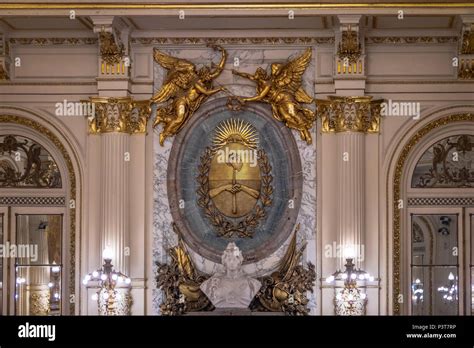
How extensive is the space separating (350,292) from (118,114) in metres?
4.63

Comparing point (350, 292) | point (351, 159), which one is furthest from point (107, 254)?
point (351, 159)

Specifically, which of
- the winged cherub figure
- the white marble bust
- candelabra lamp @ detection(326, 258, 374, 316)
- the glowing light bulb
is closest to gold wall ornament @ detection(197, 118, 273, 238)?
the winged cherub figure

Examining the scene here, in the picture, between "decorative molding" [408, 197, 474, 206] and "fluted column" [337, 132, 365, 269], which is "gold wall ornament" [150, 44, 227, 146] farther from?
"decorative molding" [408, 197, 474, 206]

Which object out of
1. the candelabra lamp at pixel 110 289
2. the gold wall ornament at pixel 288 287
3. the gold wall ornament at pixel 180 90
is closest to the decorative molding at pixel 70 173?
the candelabra lamp at pixel 110 289

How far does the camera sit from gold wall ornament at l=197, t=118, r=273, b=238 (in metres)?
16.3

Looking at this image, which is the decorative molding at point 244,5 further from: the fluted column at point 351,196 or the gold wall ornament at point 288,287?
the gold wall ornament at point 288,287

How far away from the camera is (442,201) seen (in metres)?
16.2

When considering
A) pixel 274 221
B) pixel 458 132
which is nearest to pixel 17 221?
pixel 274 221

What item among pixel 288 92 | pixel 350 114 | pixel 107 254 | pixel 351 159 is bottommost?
pixel 107 254

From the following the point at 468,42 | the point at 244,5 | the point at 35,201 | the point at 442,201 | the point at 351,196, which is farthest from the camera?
the point at 35,201

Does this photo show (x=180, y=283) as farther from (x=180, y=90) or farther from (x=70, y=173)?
(x=180, y=90)

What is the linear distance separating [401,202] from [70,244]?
545 centimetres
